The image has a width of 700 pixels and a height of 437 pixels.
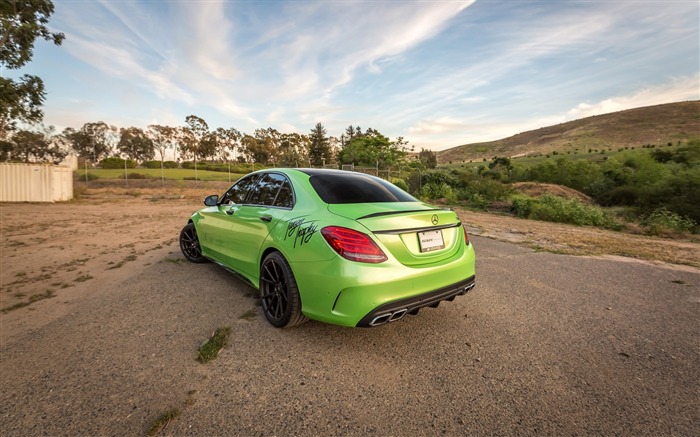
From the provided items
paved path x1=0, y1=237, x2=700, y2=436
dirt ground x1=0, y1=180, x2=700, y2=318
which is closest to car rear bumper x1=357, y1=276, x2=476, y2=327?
paved path x1=0, y1=237, x2=700, y2=436

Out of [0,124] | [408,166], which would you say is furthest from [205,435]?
[408,166]

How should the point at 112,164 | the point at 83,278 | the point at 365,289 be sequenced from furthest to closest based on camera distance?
1. the point at 112,164
2. the point at 83,278
3. the point at 365,289

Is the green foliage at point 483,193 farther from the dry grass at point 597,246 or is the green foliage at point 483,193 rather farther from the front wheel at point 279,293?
the front wheel at point 279,293

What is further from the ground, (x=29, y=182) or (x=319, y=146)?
(x=319, y=146)

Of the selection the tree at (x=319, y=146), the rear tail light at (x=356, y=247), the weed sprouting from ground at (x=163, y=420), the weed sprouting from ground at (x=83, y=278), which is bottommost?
the weed sprouting from ground at (x=163, y=420)

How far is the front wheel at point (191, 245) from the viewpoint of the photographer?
484cm

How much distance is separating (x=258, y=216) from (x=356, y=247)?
1.44 m

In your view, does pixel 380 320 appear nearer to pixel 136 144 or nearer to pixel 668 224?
pixel 668 224

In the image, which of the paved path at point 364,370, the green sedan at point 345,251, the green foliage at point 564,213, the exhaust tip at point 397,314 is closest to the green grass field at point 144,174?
the green foliage at point 564,213

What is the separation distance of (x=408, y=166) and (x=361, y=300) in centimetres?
3220

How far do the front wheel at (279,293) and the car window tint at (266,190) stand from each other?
73cm

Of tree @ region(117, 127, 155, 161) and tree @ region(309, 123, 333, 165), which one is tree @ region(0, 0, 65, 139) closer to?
tree @ region(309, 123, 333, 165)

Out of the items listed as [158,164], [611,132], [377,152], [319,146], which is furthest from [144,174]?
[611,132]

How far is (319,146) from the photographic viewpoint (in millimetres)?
58531
